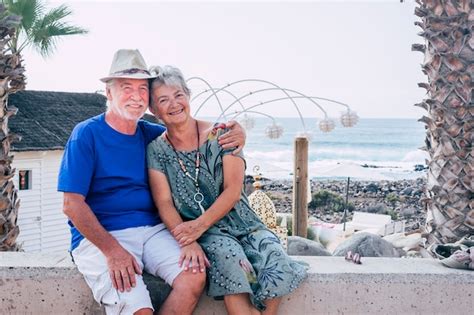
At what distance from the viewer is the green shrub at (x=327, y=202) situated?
30.4 m

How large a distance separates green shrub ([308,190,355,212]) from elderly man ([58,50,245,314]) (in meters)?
27.6

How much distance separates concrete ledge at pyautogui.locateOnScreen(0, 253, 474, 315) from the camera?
296 centimetres

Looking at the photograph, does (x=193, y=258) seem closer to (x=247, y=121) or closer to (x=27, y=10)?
(x=247, y=121)

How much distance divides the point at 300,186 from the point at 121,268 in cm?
681

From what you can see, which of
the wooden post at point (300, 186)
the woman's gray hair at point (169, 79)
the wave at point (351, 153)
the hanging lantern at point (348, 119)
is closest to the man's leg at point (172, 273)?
the woman's gray hair at point (169, 79)

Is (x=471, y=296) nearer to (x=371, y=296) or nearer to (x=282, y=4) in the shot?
(x=371, y=296)

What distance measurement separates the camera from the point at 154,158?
3.06m

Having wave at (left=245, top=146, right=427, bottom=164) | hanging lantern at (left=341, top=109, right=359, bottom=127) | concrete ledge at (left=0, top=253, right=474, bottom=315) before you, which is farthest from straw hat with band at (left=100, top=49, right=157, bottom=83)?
wave at (left=245, top=146, right=427, bottom=164)

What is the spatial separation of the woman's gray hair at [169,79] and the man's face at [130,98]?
0.06 meters

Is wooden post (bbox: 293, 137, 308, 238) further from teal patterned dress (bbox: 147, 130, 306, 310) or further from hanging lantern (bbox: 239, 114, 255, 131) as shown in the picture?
teal patterned dress (bbox: 147, 130, 306, 310)

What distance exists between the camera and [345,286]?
2998 mm

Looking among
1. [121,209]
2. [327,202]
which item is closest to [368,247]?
[121,209]

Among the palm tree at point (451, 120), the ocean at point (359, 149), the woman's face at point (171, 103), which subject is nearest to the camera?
the woman's face at point (171, 103)

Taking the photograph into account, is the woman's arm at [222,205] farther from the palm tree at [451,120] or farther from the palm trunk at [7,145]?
the palm trunk at [7,145]
